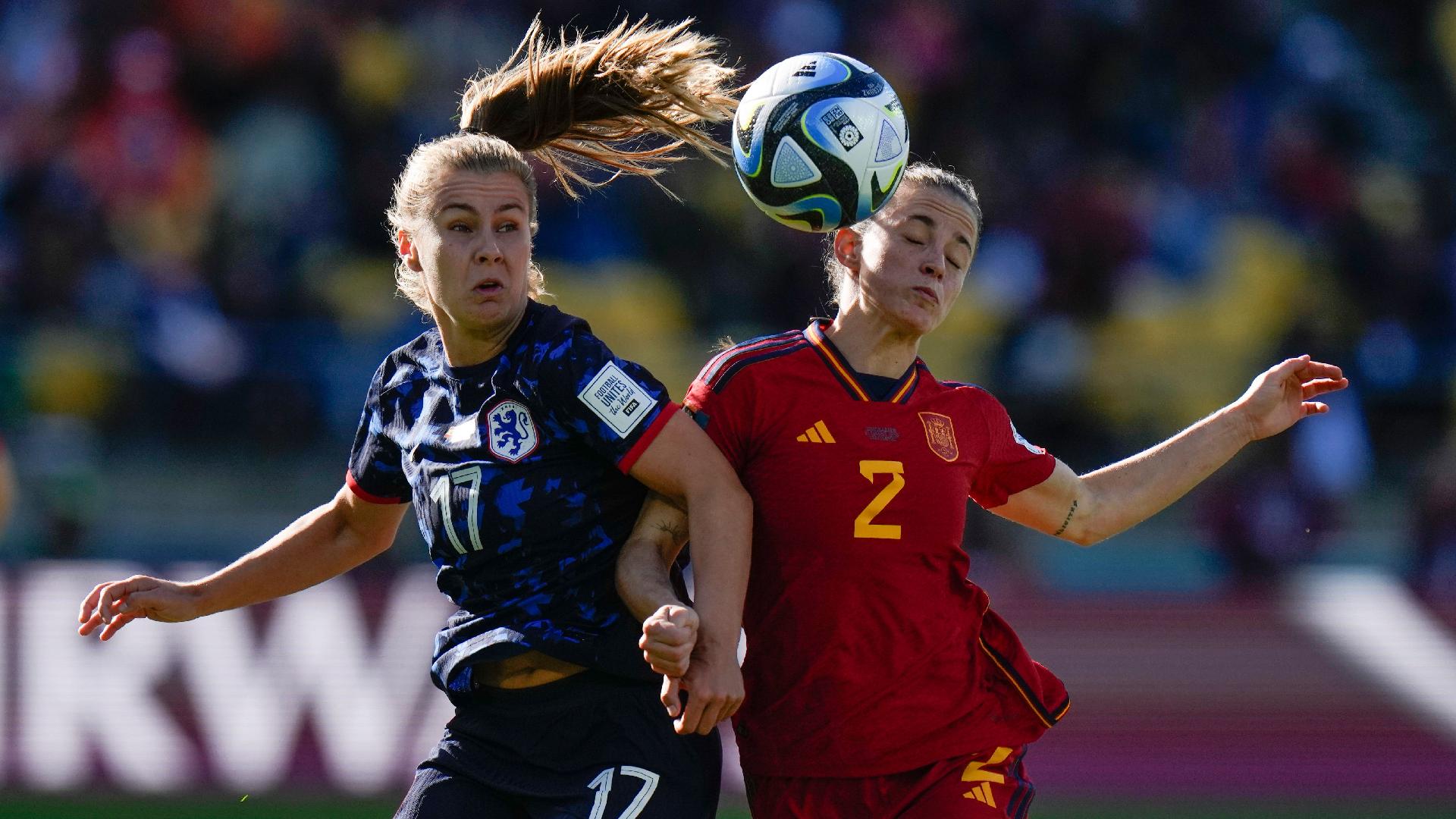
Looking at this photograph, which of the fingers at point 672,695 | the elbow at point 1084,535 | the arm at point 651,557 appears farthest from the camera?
the elbow at point 1084,535

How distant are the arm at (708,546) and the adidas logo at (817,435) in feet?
0.82

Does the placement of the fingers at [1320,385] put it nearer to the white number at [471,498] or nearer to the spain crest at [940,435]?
the spain crest at [940,435]

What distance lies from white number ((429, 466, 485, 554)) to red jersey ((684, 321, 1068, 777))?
53 centimetres

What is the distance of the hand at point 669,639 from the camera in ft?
10.6

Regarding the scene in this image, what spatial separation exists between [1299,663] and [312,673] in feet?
14.9

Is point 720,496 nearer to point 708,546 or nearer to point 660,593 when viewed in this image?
point 708,546

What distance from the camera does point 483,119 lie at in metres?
4.23

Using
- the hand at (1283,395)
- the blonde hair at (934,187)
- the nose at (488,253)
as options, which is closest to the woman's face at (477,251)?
the nose at (488,253)

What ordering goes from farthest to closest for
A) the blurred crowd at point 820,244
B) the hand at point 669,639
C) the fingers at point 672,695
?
the blurred crowd at point 820,244
the fingers at point 672,695
the hand at point 669,639

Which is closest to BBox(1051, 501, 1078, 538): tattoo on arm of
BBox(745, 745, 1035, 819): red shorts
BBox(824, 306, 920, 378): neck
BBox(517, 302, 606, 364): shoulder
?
BBox(824, 306, 920, 378): neck

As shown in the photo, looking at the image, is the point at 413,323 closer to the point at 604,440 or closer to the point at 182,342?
the point at 182,342

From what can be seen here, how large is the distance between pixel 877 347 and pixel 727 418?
411mm

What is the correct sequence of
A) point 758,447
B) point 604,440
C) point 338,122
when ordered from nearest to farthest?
point 604,440 → point 758,447 → point 338,122

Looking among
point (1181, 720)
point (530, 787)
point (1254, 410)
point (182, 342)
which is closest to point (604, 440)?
point (530, 787)
